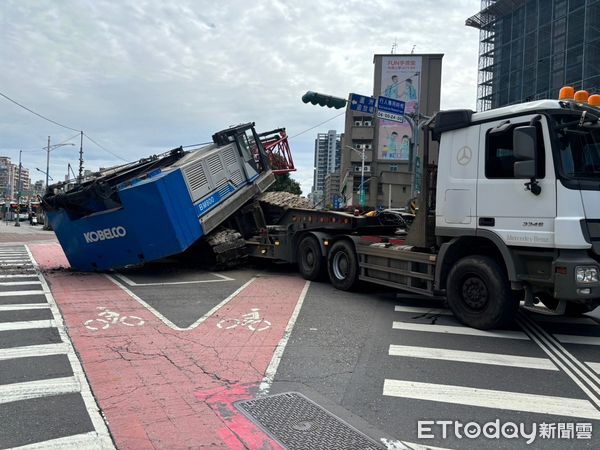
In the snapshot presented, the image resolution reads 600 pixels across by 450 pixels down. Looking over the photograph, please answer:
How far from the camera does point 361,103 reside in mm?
18141

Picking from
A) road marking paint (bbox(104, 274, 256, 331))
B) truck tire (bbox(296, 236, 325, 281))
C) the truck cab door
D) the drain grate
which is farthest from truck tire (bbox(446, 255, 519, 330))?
truck tire (bbox(296, 236, 325, 281))

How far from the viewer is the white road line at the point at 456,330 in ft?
22.4

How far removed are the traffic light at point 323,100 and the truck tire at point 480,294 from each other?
1151cm

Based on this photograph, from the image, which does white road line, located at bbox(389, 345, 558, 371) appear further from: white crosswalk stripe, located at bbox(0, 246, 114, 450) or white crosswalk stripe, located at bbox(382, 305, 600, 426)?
white crosswalk stripe, located at bbox(0, 246, 114, 450)

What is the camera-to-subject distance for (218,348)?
6141mm

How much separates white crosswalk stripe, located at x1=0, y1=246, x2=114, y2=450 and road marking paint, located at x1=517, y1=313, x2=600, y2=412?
4.56 metres

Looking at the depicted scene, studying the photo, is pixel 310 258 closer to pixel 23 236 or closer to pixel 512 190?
pixel 512 190

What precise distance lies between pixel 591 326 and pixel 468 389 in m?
3.98

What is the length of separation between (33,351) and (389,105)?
15.3 m

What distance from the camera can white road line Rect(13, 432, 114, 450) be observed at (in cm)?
360

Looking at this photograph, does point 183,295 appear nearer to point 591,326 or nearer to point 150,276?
point 150,276

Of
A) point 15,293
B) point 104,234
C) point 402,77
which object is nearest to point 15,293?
point 15,293

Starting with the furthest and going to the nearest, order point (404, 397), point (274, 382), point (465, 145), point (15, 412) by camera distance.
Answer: point (465, 145)
point (274, 382)
point (404, 397)
point (15, 412)

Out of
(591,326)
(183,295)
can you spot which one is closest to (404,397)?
(591,326)
